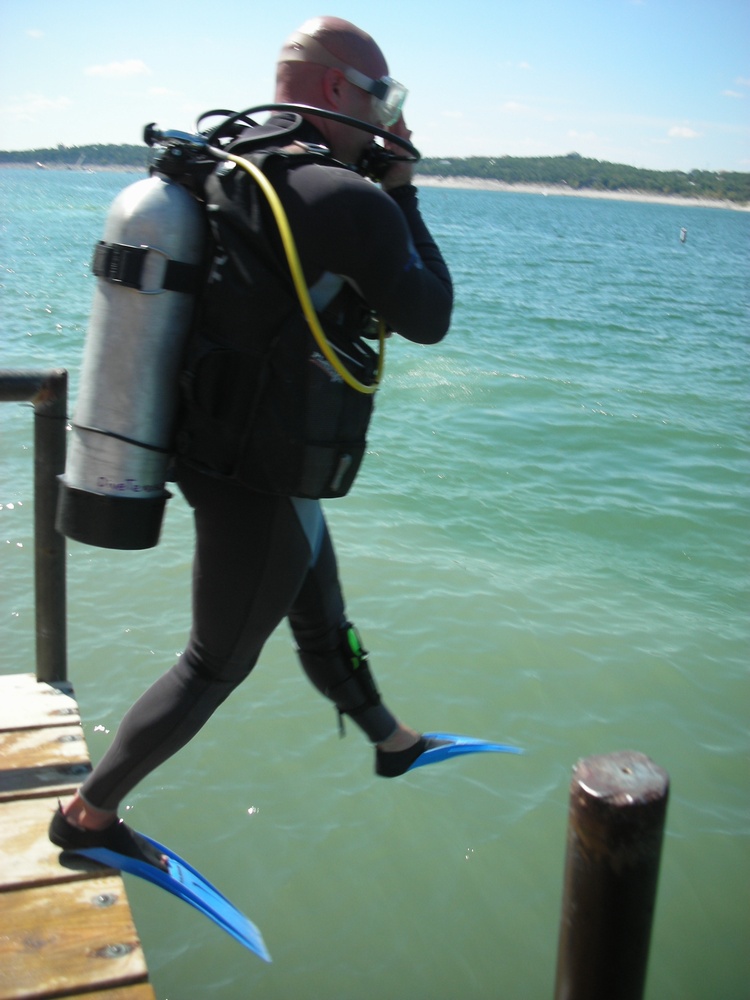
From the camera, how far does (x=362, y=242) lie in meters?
2.09

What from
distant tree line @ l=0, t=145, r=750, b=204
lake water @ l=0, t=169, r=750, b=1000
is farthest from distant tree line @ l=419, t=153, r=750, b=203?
lake water @ l=0, t=169, r=750, b=1000

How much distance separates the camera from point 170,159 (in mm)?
2162

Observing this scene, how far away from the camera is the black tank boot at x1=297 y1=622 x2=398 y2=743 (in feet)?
9.04

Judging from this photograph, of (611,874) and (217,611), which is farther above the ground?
(217,611)

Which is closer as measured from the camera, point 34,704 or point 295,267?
point 295,267

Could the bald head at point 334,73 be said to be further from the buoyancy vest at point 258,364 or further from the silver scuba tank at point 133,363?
the silver scuba tank at point 133,363

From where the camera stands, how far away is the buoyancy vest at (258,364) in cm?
211

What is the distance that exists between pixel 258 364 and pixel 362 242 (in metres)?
0.35

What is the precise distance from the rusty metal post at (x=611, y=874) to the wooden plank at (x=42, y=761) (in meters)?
1.51

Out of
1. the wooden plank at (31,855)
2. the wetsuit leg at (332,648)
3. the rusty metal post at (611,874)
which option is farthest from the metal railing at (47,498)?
the rusty metal post at (611,874)

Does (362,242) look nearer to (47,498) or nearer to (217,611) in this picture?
(217,611)

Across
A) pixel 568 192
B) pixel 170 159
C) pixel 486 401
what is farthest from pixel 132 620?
pixel 568 192

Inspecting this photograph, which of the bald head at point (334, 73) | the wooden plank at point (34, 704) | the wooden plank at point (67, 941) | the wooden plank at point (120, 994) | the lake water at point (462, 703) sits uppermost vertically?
the bald head at point (334, 73)

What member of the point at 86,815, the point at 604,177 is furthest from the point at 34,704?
the point at 604,177
